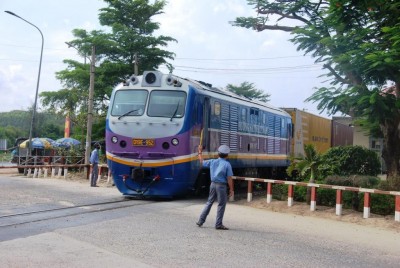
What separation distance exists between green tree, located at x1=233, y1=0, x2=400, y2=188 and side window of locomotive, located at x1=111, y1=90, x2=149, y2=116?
15.4 feet

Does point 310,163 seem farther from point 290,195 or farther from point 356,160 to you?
point 356,160

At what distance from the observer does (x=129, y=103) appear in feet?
43.4

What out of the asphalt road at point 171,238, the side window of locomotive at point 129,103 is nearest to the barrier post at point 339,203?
the asphalt road at point 171,238

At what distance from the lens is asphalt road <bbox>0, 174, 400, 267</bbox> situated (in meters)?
6.59

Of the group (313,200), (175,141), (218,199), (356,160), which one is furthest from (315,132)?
(218,199)

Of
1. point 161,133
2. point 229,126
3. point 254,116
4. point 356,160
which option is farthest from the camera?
point 356,160

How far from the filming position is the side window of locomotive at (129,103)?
42.8 ft

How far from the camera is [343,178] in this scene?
504 inches

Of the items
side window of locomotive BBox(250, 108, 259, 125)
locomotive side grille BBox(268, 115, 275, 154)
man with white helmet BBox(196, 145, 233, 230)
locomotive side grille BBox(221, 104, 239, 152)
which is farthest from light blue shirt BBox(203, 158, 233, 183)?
locomotive side grille BBox(268, 115, 275, 154)

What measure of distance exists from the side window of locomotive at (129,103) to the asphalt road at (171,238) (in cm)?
256

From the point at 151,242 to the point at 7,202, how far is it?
18.8 feet

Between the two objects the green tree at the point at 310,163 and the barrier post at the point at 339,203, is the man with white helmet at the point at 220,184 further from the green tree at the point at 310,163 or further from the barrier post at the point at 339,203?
the green tree at the point at 310,163

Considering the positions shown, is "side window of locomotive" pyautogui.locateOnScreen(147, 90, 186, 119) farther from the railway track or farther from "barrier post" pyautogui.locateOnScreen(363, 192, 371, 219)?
"barrier post" pyautogui.locateOnScreen(363, 192, 371, 219)

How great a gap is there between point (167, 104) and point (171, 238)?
549cm
